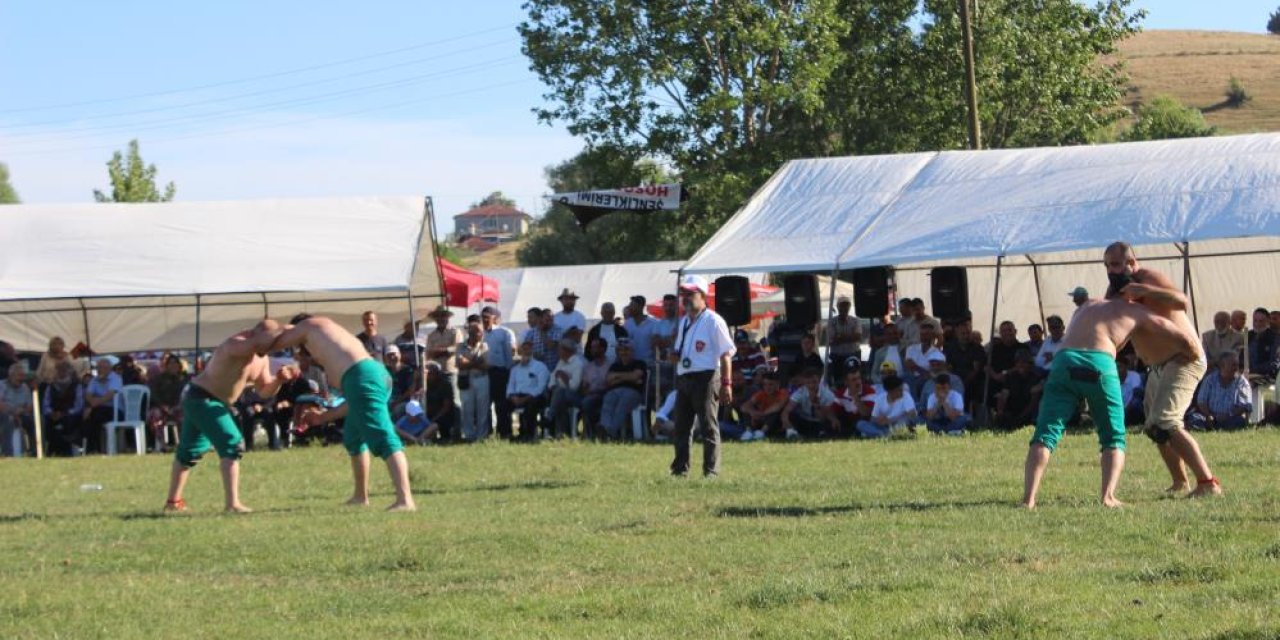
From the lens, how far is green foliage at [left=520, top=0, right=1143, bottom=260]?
3934 centimetres

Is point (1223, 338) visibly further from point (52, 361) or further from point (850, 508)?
point (52, 361)

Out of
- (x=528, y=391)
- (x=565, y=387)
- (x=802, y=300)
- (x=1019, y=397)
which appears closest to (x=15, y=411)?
(x=528, y=391)

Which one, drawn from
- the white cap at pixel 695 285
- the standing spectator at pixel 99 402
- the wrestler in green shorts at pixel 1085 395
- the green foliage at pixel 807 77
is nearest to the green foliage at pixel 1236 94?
the green foliage at pixel 807 77

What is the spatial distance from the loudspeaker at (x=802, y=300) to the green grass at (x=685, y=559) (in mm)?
7345

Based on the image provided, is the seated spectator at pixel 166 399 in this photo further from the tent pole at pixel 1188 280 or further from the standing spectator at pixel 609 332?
the tent pole at pixel 1188 280

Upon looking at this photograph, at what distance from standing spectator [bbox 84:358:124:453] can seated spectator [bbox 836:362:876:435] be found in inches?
386

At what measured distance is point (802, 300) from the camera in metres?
21.8

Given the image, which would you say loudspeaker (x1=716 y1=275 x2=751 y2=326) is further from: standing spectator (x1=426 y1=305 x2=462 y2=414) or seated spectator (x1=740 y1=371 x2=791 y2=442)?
standing spectator (x1=426 y1=305 x2=462 y2=414)

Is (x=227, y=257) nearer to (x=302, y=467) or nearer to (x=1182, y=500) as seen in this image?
(x=302, y=467)

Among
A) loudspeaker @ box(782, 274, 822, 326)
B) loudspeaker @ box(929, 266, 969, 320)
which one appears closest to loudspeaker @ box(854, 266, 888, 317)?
loudspeaker @ box(782, 274, 822, 326)

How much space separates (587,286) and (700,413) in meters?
26.8

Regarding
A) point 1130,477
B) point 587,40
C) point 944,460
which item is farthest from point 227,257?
point 587,40

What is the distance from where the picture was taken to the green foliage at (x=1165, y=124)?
52875 mm

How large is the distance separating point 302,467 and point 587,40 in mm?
24323
